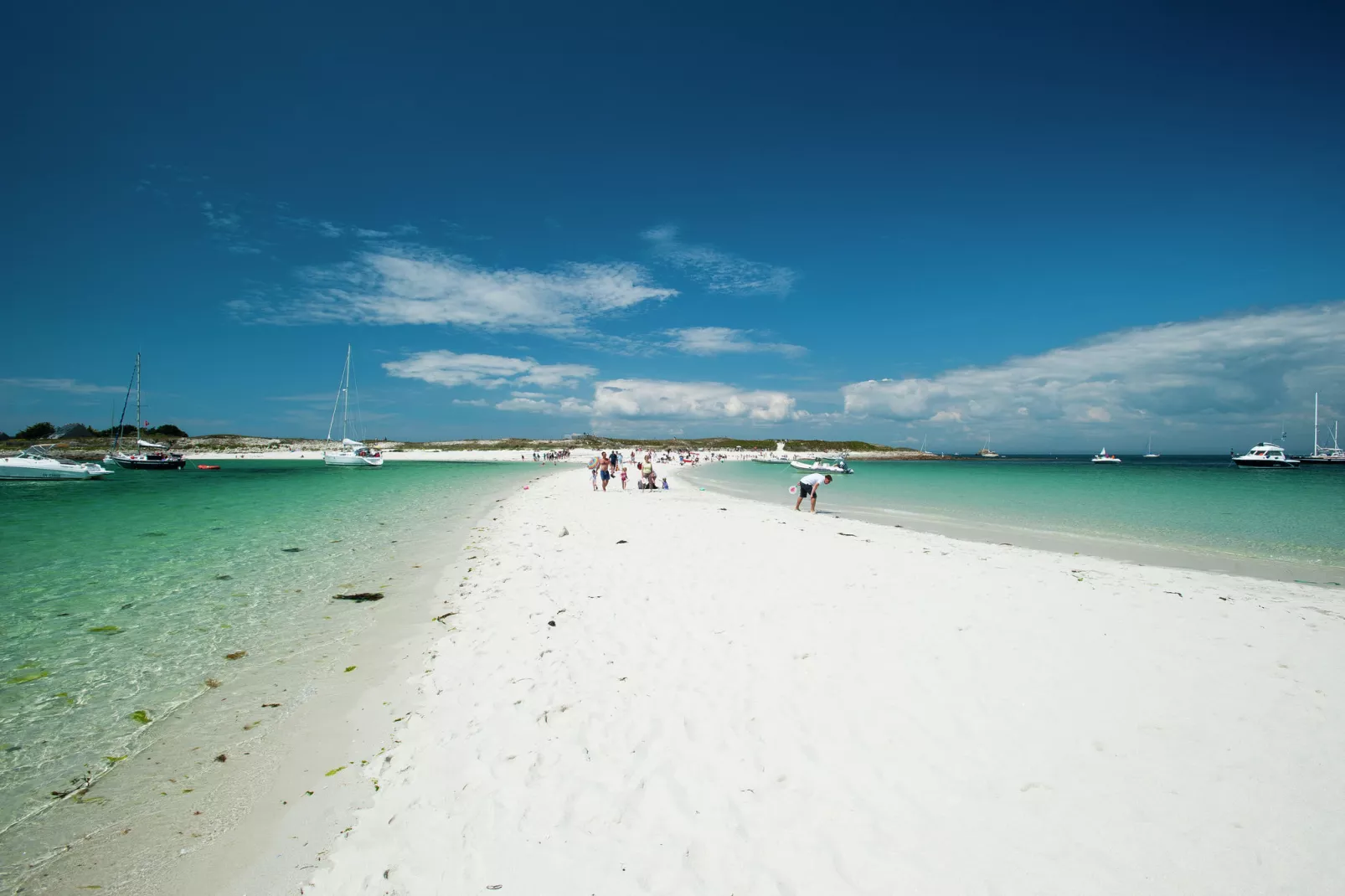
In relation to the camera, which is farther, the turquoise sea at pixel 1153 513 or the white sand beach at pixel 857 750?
the turquoise sea at pixel 1153 513

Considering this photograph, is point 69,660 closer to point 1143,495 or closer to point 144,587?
point 144,587

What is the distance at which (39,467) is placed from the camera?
37.6 m

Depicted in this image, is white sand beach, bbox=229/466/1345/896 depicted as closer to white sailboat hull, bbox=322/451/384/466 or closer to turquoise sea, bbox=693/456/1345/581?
turquoise sea, bbox=693/456/1345/581

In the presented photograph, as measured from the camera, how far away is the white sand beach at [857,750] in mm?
3184

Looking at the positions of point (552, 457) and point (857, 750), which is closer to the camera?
point (857, 750)

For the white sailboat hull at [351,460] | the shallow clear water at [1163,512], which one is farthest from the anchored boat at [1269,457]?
the white sailboat hull at [351,460]

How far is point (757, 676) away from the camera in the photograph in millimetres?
5539

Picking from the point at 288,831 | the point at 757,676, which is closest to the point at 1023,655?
the point at 757,676

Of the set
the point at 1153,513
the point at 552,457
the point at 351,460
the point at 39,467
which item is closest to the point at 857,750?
the point at 1153,513

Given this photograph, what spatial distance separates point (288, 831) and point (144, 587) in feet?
31.0

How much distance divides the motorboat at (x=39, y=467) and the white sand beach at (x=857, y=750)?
50.3 m

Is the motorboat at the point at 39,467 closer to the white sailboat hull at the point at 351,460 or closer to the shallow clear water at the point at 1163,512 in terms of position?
the white sailboat hull at the point at 351,460

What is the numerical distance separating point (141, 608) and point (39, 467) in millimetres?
45469

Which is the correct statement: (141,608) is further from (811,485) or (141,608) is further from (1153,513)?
(1153,513)
